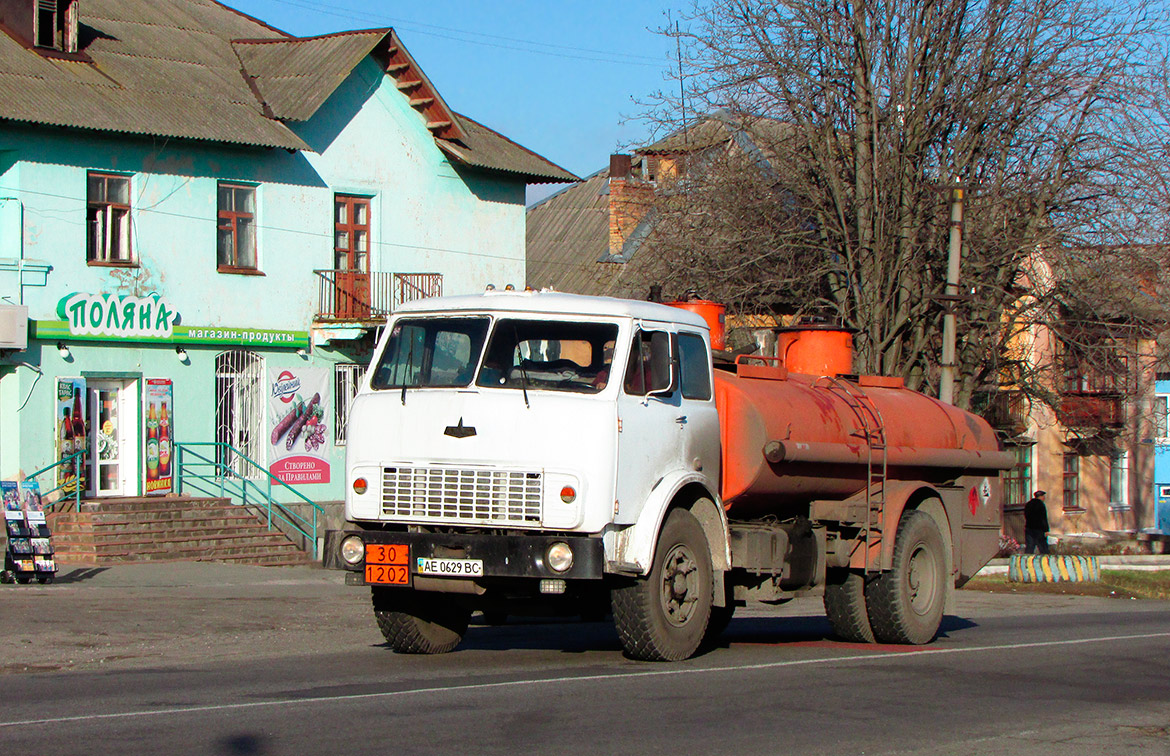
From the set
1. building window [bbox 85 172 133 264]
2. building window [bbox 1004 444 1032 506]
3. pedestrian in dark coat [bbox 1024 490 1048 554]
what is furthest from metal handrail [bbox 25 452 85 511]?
building window [bbox 1004 444 1032 506]

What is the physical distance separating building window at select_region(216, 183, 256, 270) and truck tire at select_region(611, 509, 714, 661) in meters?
18.2

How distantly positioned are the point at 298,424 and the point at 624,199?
13143 mm

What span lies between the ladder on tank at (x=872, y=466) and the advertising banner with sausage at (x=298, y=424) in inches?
646

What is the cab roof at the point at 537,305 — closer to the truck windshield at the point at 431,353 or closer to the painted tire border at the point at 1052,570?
the truck windshield at the point at 431,353

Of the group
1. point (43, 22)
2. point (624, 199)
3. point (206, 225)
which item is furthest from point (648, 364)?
point (624, 199)

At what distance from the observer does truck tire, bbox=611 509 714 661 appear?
384 inches

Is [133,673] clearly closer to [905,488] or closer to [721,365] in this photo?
[721,365]

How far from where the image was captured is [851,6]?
26.7m

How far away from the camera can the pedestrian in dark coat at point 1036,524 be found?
30422 millimetres

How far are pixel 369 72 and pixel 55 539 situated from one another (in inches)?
473

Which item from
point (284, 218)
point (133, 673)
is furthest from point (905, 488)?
point (284, 218)

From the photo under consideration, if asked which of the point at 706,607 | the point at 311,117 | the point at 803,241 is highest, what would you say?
the point at 311,117

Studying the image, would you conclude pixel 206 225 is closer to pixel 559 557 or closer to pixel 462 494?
pixel 462 494

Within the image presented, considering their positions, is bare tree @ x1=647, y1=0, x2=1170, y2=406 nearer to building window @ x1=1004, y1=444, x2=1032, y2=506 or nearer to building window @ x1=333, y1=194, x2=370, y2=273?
building window @ x1=333, y1=194, x2=370, y2=273
